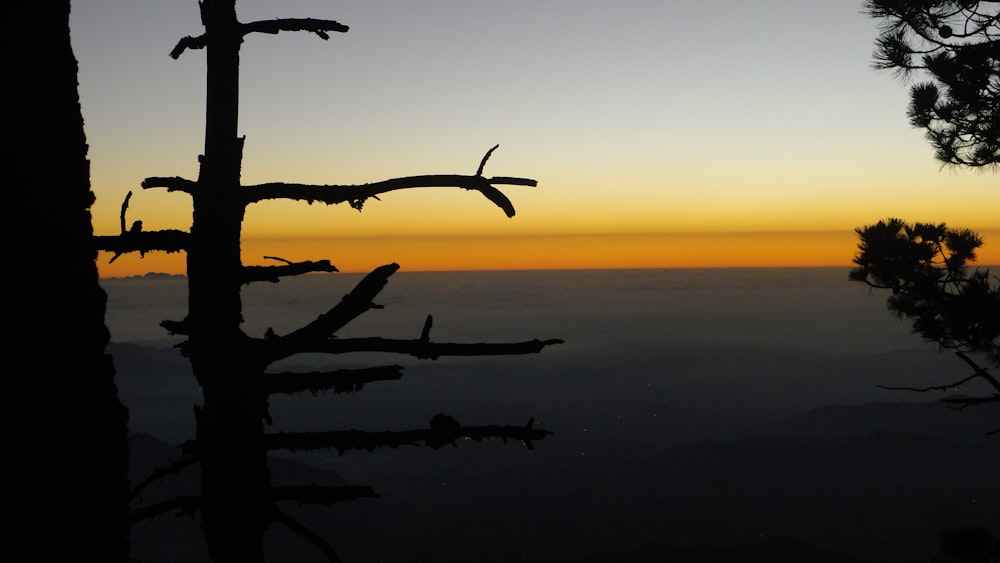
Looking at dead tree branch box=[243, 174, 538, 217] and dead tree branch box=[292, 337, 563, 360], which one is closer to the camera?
dead tree branch box=[292, 337, 563, 360]

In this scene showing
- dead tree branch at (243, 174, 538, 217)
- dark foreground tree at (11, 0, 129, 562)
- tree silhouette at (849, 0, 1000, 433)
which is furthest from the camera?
tree silhouette at (849, 0, 1000, 433)

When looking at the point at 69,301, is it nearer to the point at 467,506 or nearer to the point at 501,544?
the point at 501,544

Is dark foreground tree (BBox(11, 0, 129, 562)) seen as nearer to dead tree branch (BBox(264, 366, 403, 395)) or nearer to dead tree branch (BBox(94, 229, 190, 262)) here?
dead tree branch (BBox(94, 229, 190, 262))

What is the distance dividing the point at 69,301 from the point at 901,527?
122 meters

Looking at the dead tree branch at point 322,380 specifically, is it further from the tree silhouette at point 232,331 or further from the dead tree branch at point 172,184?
the dead tree branch at point 172,184

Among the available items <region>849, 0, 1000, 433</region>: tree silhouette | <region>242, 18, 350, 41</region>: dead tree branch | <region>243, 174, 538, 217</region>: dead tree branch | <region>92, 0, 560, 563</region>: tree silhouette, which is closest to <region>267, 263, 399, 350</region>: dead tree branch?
<region>92, 0, 560, 563</region>: tree silhouette

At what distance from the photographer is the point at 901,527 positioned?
104188mm

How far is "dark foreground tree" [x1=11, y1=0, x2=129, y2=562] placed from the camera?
255cm

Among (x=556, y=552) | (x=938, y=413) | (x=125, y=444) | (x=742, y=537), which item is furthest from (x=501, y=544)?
(x=938, y=413)

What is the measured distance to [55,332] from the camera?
2680 millimetres

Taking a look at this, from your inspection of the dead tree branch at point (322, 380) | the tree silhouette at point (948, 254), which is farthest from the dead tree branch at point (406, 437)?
the tree silhouette at point (948, 254)

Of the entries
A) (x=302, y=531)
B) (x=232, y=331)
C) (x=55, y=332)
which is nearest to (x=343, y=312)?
(x=232, y=331)

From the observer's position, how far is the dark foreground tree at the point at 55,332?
2551mm

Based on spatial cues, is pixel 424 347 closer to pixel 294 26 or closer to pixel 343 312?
pixel 343 312
